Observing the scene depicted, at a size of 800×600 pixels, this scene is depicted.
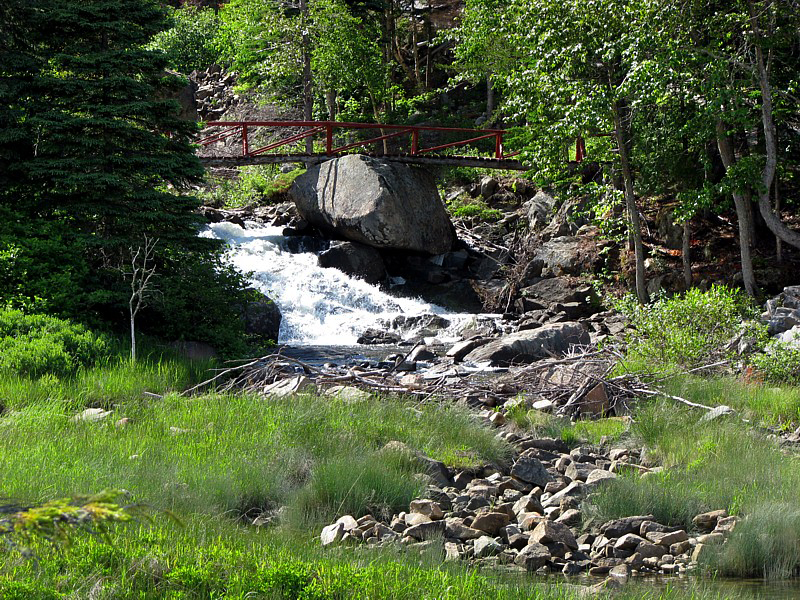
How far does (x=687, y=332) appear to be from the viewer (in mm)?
10391

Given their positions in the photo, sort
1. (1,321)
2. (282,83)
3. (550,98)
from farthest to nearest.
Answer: (282,83)
(550,98)
(1,321)

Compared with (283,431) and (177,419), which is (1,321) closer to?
(177,419)

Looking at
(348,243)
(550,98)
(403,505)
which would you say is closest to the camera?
(403,505)

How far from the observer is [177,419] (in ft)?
24.8

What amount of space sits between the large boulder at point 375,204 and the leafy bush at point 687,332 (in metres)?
11.2

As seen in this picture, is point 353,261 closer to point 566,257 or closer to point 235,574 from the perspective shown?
point 566,257

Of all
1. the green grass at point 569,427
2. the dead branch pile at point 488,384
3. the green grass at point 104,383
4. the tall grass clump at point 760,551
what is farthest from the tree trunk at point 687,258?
the tall grass clump at point 760,551

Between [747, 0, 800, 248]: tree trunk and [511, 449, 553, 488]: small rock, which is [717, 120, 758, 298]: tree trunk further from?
[511, 449, 553, 488]: small rock

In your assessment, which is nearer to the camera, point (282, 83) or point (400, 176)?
point (400, 176)

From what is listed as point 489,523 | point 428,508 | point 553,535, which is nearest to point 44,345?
point 428,508

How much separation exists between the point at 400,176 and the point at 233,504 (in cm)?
1699

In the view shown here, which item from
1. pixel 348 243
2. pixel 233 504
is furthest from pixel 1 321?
pixel 348 243

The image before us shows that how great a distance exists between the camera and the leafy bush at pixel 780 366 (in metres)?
9.73

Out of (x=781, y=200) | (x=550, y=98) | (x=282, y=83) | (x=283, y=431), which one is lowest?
(x=283, y=431)
